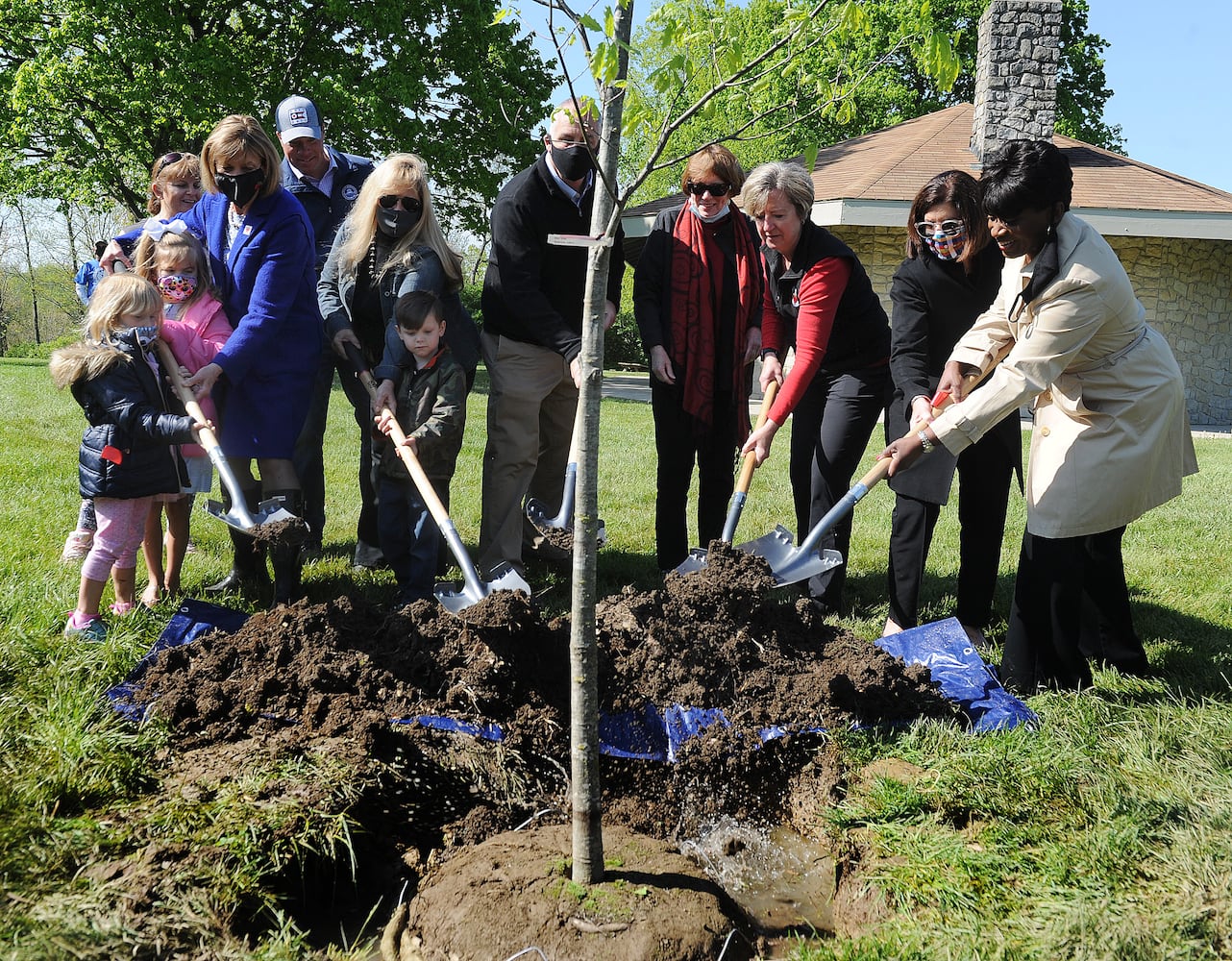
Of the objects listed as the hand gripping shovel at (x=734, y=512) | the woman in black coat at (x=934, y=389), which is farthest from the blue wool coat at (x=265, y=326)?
the woman in black coat at (x=934, y=389)

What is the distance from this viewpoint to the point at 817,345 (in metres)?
4.18

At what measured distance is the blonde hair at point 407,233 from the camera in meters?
4.22

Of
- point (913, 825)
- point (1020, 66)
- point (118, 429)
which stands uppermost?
point (1020, 66)

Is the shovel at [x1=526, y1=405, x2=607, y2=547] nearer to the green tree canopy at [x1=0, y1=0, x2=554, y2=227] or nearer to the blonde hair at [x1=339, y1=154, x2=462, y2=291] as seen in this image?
the blonde hair at [x1=339, y1=154, x2=462, y2=291]

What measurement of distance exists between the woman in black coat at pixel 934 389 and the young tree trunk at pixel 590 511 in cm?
212

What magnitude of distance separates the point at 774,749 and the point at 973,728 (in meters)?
0.66

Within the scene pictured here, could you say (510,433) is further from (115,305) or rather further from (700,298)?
(115,305)

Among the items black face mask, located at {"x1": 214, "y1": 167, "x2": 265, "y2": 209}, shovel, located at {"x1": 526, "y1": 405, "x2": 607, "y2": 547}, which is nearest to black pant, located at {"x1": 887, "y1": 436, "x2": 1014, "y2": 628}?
shovel, located at {"x1": 526, "y1": 405, "x2": 607, "y2": 547}

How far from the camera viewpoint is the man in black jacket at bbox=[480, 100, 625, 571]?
14.1ft

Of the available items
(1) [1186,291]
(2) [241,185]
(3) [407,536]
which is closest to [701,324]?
(3) [407,536]

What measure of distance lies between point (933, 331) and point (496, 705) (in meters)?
2.40

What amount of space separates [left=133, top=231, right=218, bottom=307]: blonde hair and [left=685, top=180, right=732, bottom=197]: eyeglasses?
7.12ft

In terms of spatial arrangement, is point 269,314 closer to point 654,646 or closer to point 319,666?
point 319,666

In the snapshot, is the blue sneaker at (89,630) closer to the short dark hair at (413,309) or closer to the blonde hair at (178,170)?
the short dark hair at (413,309)
